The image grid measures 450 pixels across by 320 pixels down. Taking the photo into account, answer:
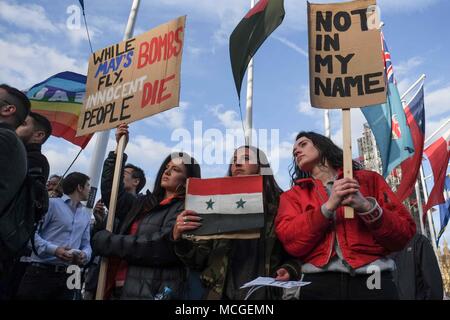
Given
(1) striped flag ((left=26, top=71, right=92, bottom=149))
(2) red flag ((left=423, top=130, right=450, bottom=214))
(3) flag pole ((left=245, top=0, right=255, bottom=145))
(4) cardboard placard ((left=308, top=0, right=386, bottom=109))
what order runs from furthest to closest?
1. (3) flag pole ((left=245, top=0, right=255, bottom=145))
2. (2) red flag ((left=423, top=130, right=450, bottom=214))
3. (1) striped flag ((left=26, top=71, right=92, bottom=149))
4. (4) cardboard placard ((left=308, top=0, right=386, bottom=109))

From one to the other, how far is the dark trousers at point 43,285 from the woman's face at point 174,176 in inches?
58.0

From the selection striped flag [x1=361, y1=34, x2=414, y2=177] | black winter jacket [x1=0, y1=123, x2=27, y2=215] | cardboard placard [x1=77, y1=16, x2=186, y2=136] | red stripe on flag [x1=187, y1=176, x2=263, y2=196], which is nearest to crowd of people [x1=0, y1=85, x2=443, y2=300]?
black winter jacket [x1=0, y1=123, x2=27, y2=215]

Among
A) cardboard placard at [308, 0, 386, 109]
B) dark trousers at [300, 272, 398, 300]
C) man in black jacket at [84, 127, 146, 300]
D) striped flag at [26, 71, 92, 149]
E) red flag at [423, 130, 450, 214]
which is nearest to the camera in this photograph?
dark trousers at [300, 272, 398, 300]

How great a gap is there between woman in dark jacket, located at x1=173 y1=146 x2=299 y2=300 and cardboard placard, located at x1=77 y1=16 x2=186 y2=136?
132cm

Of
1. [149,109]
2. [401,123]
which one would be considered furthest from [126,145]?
[401,123]

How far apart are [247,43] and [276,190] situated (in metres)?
1.69

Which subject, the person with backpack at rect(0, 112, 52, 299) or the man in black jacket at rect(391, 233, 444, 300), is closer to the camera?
the person with backpack at rect(0, 112, 52, 299)

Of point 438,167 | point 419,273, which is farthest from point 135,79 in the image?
point 438,167

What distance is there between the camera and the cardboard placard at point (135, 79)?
379cm

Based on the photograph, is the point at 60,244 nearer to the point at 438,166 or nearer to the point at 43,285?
the point at 43,285

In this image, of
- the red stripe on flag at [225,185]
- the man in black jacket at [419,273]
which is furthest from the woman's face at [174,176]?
the man in black jacket at [419,273]

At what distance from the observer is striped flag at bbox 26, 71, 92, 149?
5.99m

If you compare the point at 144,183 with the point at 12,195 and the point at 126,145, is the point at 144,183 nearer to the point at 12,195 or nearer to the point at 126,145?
the point at 126,145

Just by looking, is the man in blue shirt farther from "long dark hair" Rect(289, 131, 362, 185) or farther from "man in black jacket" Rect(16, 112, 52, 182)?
"long dark hair" Rect(289, 131, 362, 185)
